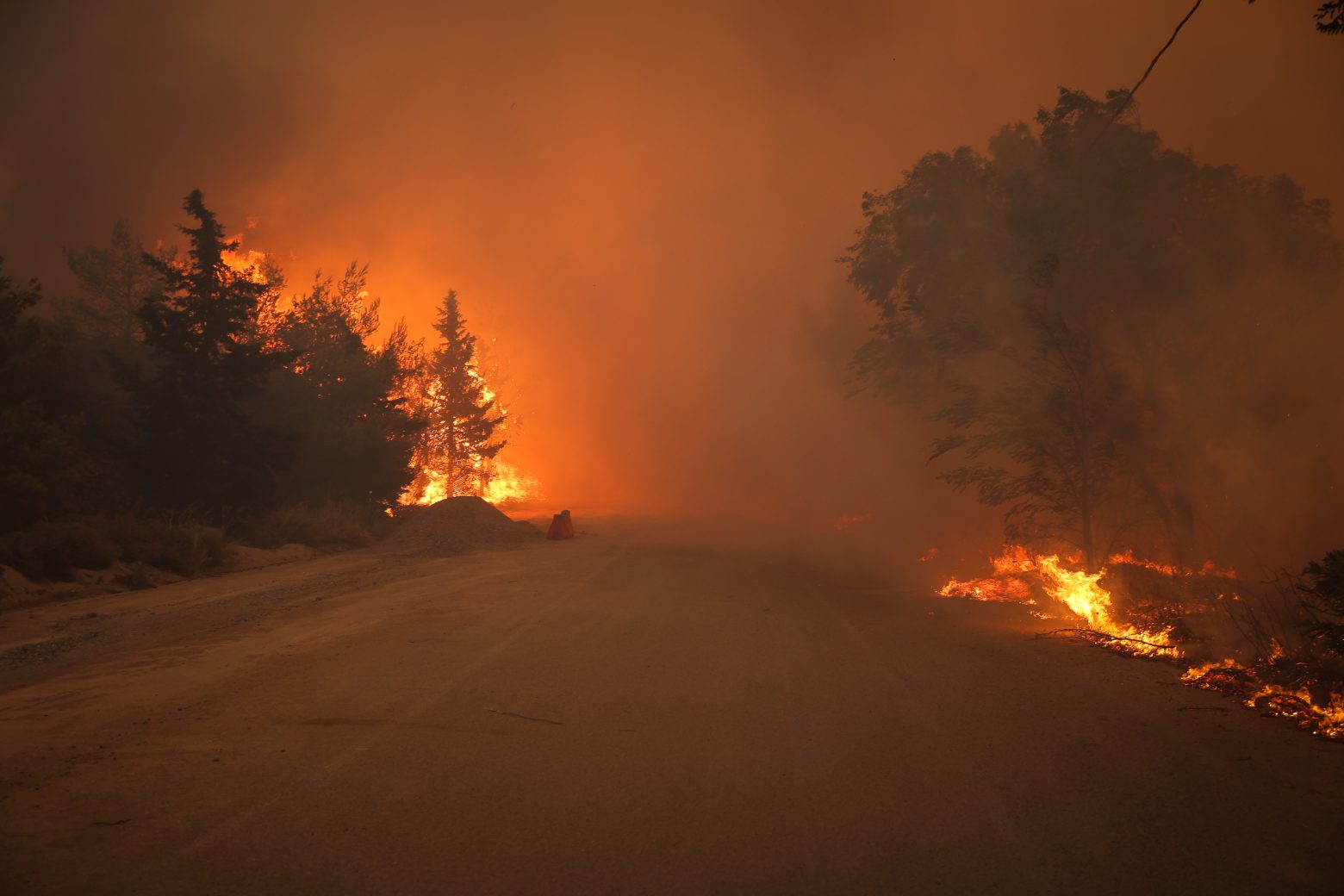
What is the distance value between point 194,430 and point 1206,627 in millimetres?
22394

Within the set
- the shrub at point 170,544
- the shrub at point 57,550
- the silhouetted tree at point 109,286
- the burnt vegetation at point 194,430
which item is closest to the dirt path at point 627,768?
the shrub at point 57,550

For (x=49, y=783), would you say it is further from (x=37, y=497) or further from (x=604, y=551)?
(x=604, y=551)

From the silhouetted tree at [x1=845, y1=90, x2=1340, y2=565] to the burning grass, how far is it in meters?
2.41

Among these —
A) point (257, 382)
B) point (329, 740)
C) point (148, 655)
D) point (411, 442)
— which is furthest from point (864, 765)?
point (411, 442)

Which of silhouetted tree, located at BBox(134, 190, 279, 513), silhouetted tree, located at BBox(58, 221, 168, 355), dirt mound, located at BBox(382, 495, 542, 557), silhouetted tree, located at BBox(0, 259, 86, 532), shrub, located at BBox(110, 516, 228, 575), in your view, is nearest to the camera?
silhouetted tree, located at BBox(0, 259, 86, 532)

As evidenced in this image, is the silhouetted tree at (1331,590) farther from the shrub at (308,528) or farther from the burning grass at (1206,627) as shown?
the shrub at (308,528)

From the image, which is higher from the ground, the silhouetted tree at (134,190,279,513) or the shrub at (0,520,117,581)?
the silhouetted tree at (134,190,279,513)

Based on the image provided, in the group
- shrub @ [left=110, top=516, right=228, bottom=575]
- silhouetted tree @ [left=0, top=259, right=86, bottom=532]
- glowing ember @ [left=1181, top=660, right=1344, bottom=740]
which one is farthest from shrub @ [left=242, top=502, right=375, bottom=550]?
glowing ember @ [left=1181, top=660, right=1344, bottom=740]

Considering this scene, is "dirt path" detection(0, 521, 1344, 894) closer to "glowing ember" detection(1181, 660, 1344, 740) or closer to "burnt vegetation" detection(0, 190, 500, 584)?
"glowing ember" detection(1181, 660, 1344, 740)

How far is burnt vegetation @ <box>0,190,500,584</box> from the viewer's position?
13664 millimetres

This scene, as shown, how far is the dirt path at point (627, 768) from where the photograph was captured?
3428 mm

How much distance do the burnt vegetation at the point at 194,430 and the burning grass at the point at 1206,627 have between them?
1678cm

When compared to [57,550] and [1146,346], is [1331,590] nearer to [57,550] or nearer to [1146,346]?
[1146,346]

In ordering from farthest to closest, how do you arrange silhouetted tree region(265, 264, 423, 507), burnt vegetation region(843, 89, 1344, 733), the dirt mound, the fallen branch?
silhouetted tree region(265, 264, 423, 507)
the dirt mound
burnt vegetation region(843, 89, 1344, 733)
the fallen branch
